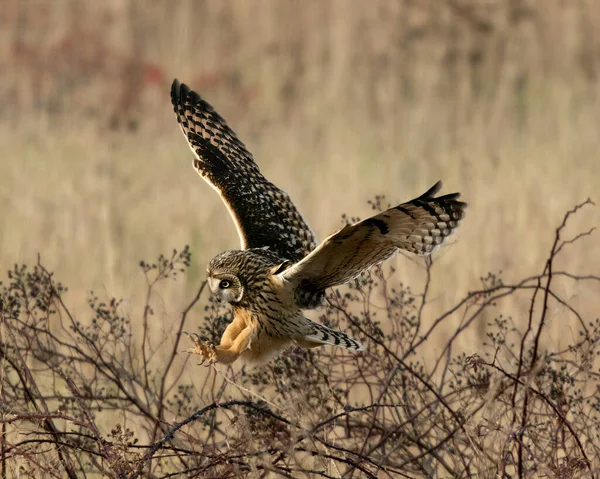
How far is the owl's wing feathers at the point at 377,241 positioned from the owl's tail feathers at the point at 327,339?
4.7 inches

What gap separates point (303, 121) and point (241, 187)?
6302mm

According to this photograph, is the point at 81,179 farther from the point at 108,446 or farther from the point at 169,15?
the point at 108,446

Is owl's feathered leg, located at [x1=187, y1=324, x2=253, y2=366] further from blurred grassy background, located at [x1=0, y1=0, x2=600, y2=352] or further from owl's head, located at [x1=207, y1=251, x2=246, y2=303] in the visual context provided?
blurred grassy background, located at [x1=0, y1=0, x2=600, y2=352]

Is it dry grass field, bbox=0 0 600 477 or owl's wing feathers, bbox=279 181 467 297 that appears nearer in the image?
owl's wing feathers, bbox=279 181 467 297

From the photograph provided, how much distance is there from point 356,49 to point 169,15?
2.50 metres

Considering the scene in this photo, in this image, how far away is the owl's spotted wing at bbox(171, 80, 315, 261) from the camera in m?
4.36

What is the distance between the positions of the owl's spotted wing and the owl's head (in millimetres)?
453

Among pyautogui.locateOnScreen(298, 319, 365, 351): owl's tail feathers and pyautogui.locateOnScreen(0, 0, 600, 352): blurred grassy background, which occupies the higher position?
pyautogui.locateOnScreen(0, 0, 600, 352): blurred grassy background

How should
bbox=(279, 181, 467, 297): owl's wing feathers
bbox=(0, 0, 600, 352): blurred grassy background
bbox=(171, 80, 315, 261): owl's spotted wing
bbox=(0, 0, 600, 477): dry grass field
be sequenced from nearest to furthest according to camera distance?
bbox=(279, 181, 467, 297): owl's wing feathers < bbox=(171, 80, 315, 261): owl's spotted wing < bbox=(0, 0, 600, 477): dry grass field < bbox=(0, 0, 600, 352): blurred grassy background

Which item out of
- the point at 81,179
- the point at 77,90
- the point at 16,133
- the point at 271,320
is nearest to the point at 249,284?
the point at 271,320

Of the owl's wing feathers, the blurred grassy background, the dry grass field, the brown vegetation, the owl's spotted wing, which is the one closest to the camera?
the brown vegetation

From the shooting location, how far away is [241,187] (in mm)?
4594

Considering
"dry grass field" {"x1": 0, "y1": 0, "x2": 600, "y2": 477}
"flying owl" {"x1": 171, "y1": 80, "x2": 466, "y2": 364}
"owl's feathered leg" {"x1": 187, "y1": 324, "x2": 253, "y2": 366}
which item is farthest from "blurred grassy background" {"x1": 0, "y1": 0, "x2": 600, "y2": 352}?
"owl's feathered leg" {"x1": 187, "y1": 324, "x2": 253, "y2": 366}

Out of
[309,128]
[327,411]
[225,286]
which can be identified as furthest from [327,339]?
[309,128]
